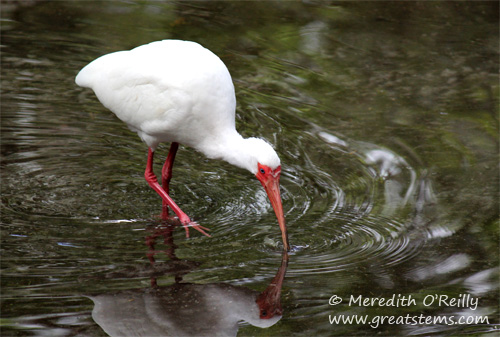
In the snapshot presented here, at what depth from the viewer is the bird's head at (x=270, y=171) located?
5426 mm

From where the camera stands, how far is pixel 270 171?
215 inches

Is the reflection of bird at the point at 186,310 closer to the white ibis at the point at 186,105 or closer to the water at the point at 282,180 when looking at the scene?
the water at the point at 282,180

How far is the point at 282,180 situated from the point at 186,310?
7.01 ft

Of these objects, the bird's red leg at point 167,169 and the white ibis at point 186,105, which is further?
the bird's red leg at point 167,169

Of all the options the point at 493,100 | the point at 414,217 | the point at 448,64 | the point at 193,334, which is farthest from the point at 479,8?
the point at 193,334

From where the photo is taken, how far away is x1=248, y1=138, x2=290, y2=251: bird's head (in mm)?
5426

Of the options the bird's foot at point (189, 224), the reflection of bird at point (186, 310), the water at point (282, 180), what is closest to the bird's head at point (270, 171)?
the water at point (282, 180)

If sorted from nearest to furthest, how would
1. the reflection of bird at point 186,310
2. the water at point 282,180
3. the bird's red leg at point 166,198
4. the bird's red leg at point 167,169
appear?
1. the reflection of bird at point 186,310
2. the water at point 282,180
3. the bird's red leg at point 166,198
4. the bird's red leg at point 167,169

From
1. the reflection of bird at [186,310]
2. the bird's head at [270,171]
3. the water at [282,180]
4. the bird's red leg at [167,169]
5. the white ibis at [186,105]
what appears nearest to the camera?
the reflection of bird at [186,310]

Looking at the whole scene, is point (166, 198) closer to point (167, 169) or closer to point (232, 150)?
point (167, 169)

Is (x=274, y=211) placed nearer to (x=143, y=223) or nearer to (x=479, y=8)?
(x=143, y=223)

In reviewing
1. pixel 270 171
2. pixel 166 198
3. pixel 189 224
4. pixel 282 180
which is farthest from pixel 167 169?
pixel 270 171

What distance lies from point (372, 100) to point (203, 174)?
246cm

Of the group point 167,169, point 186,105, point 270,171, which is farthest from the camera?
point 167,169
